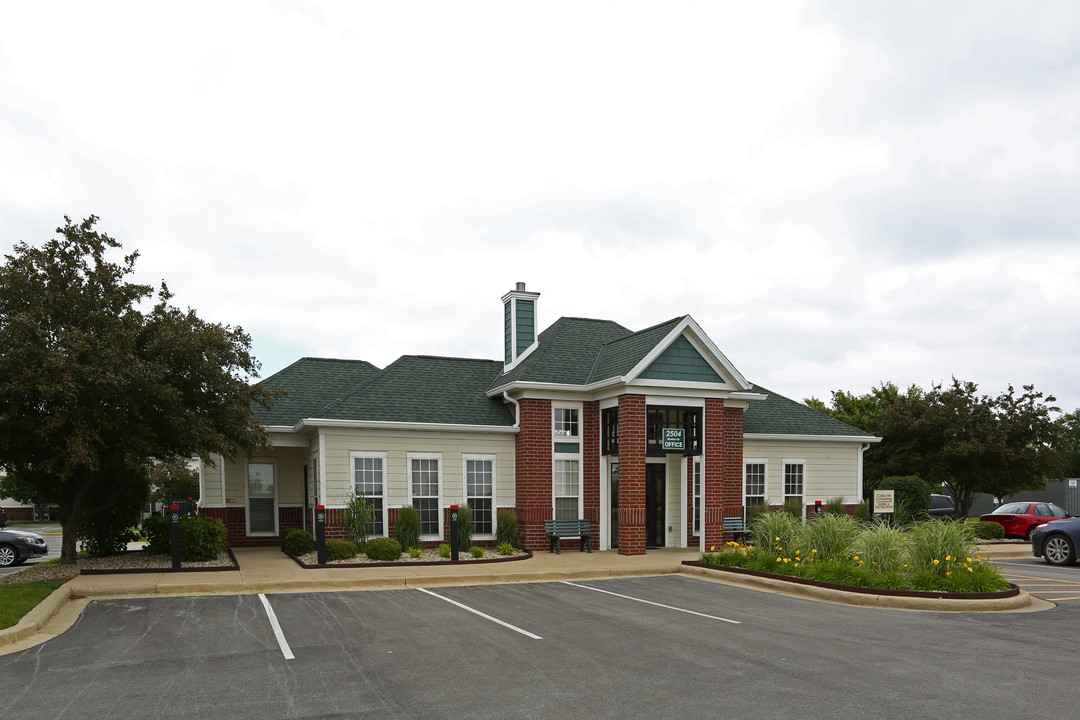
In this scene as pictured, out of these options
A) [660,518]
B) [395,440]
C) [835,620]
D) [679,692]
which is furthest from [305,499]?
[679,692]

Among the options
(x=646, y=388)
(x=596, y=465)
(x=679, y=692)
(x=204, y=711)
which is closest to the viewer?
(x=204, y=711)

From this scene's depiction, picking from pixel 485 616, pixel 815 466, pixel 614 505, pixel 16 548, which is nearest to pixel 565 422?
pixel 614 505

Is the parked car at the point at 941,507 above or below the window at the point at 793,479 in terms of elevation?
below

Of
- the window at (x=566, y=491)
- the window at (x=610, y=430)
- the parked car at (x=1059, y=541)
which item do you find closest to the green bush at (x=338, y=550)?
the window at (x=566, y=491)

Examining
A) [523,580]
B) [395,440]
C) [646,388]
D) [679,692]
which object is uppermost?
[646,388]

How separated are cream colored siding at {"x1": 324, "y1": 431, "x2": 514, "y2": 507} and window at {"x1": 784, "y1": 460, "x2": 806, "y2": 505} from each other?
29.1ft

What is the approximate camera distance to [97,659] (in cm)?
909

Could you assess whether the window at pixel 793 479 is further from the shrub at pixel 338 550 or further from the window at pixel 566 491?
the shrub at pixel 338 550

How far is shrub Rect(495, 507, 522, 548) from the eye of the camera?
20656mm

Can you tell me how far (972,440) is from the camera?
88.5ft

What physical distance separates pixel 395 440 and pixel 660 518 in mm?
7616

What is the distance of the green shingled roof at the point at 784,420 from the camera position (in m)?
24.5

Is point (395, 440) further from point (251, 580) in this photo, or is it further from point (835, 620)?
point (835, 620)

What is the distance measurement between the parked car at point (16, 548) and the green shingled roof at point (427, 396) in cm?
807
